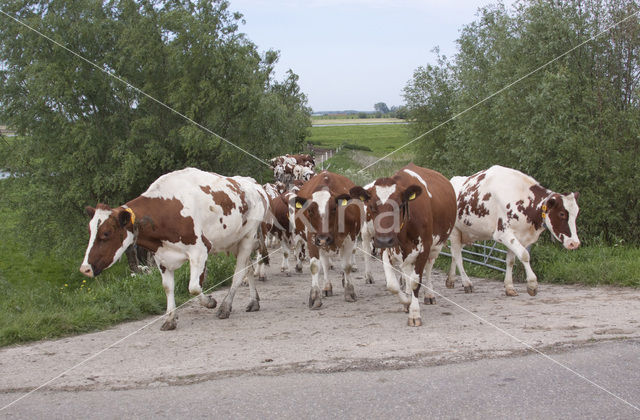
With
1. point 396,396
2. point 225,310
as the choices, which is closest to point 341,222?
point 225,310

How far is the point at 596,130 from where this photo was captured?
15.5 meters

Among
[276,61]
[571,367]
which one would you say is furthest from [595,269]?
[276,61]

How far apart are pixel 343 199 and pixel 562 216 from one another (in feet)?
12.8

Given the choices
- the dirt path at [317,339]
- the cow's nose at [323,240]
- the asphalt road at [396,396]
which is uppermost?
the cow's nose at [323,240]

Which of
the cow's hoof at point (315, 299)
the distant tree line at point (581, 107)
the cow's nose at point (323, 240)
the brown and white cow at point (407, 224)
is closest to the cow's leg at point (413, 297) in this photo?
the brown and white cow at point (407, 224)

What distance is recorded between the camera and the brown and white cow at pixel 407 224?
345 inches

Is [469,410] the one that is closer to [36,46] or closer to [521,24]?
[521,24]

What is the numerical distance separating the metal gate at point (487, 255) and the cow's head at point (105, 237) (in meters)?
7.74

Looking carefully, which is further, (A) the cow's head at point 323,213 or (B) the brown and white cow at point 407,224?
(A) the cow's head at point 323,213

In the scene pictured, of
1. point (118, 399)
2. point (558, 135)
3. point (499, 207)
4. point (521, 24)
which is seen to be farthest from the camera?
point (521, 24)

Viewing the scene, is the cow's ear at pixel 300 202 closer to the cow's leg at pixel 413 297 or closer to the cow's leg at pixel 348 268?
the cow's leg at pixel 348 268

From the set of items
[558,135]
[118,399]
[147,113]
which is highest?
[147,113]

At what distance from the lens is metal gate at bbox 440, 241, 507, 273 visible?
13.4 meters

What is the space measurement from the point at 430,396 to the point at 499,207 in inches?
254
